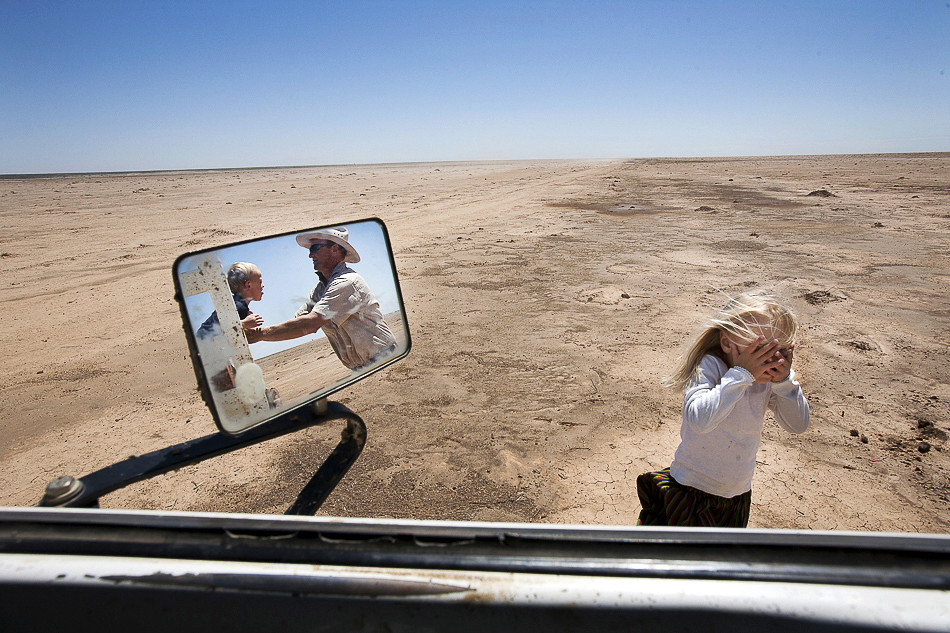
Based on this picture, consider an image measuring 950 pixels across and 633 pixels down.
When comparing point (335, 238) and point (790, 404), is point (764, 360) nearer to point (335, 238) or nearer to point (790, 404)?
point (790, 404)

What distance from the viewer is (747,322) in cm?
213

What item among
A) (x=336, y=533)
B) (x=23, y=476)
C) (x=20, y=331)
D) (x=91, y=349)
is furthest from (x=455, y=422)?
(x=20, y=331)

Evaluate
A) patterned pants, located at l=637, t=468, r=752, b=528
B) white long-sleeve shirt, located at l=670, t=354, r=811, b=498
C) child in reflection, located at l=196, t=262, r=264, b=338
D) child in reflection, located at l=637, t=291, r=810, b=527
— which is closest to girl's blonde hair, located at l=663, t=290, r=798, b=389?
child in reflection, located at l=637, t=291, r=810, b=527

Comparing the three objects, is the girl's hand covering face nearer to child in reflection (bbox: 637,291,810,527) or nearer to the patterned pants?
child in reflection (bbox: 637,291,810,527)

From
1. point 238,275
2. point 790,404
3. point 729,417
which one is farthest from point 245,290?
point 790,404

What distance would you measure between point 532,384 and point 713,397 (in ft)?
9.45

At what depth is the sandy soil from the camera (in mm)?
3348

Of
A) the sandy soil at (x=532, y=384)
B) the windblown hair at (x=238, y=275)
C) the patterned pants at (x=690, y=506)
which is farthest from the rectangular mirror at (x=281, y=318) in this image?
the sandy soil at (x=532, y=384)

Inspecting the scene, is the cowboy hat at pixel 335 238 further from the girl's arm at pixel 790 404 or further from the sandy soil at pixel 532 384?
the sandy soil at pixel 532 384

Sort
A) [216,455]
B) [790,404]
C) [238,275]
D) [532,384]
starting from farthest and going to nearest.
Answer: [532,384], [790,404], [238,275], [216,455]

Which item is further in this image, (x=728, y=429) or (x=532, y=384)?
(x=532, y=384)

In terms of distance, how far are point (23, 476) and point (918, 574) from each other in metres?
4.71

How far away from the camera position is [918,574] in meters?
0.78

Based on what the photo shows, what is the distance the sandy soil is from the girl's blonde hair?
4.40 feet
